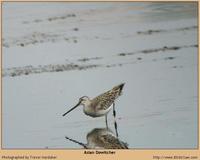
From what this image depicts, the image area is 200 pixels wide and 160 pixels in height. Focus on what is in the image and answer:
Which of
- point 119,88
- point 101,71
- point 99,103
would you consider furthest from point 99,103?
point 101,71

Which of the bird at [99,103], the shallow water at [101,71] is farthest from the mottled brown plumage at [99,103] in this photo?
the shallow water at [101,71]

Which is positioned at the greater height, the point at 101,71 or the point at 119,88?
the point at 119,88

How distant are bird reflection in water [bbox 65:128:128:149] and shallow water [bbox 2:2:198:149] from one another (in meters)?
0.08

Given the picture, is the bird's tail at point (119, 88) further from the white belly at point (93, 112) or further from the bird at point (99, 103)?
the white belly at point (93, 112)

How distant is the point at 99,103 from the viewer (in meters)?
Answer: 10.8

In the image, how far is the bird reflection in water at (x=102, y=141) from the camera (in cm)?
1012

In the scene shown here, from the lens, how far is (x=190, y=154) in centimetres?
1029

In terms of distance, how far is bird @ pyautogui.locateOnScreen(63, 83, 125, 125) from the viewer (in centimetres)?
1073

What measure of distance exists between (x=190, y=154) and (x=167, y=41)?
3972 mm

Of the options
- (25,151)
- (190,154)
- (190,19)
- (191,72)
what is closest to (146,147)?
(190,154)

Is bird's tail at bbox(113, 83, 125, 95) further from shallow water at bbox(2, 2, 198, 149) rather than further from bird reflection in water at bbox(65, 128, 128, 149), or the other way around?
bird reflection in water at bbox(65, 128, 128, 149)

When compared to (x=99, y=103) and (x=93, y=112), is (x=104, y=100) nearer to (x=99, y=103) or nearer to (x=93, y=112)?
(x=99, y=103)

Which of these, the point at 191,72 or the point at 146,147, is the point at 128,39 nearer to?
the point at 191,72

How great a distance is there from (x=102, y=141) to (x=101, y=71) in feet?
8.33
